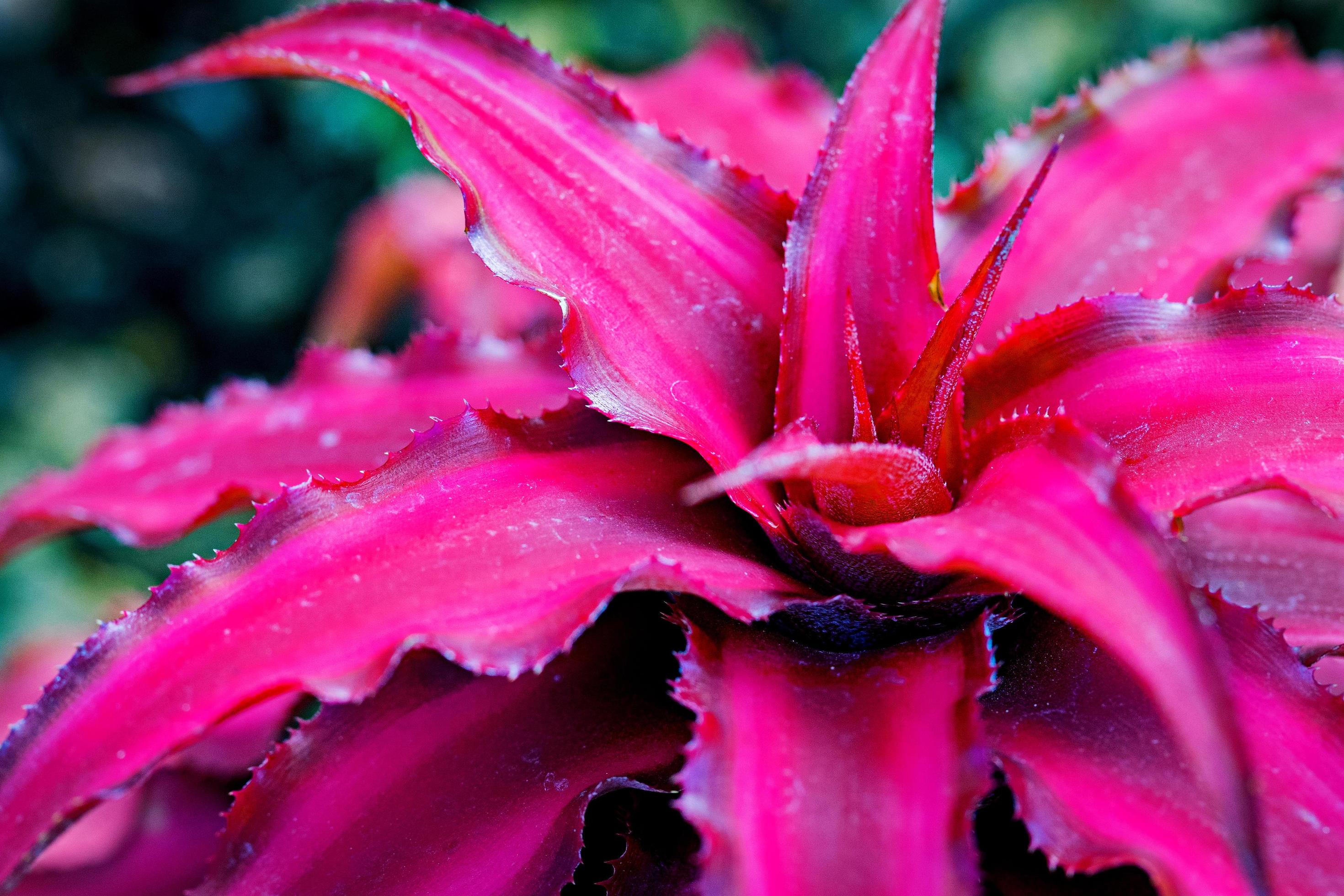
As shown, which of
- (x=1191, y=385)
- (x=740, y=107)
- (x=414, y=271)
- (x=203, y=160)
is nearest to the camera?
(x=1191, y=385)

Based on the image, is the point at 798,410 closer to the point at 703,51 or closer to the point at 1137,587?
the point at 1137,587

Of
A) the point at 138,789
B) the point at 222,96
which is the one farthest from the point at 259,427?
the point at 222,96

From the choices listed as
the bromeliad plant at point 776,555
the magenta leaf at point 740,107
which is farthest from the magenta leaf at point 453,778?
the magenta leaf at point 740,107

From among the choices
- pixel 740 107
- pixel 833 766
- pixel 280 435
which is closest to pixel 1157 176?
pixel 740 107

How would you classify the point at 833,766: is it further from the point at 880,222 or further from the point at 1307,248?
the point at 1307,248

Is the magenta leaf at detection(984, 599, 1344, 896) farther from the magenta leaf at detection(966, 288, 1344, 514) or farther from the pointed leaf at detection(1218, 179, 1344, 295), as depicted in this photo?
the pointed leaf at detection(1218, 179, 1344, 295)
